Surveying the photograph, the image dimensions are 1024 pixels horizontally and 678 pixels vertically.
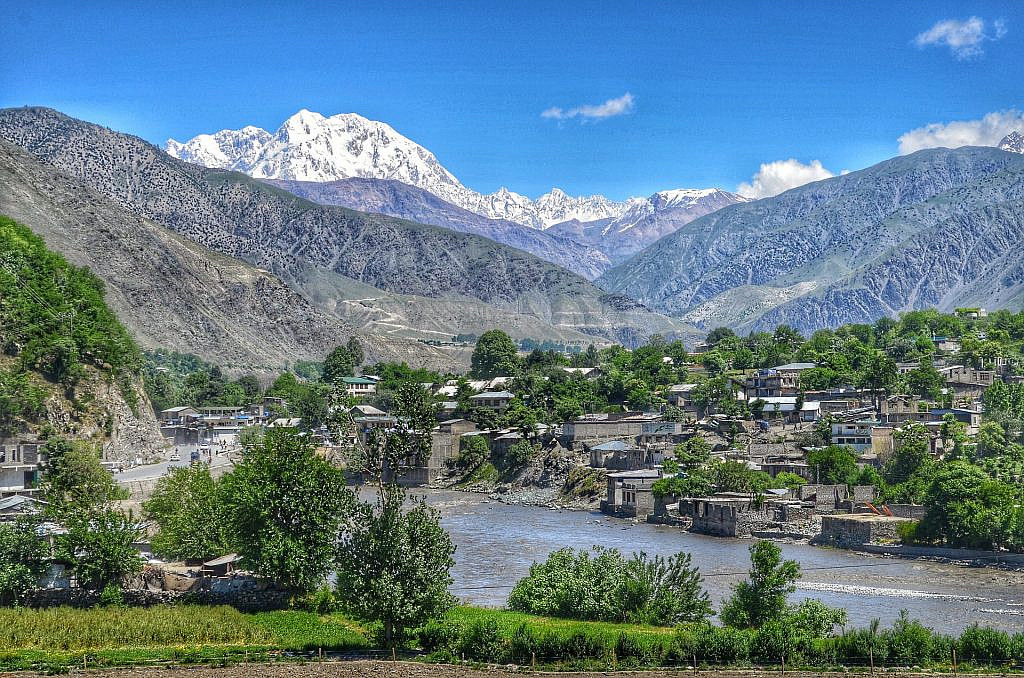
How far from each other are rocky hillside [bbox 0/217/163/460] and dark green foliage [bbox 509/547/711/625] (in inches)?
1896

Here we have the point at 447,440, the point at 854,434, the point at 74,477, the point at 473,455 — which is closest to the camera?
the point at 74,477

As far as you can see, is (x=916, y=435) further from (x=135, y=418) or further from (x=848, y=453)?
(x=135, y=418)

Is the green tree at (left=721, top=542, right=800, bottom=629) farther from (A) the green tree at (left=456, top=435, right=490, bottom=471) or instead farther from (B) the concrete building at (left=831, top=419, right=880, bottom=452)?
(A) the green tree at (left=456, top=435, right=490, bottom=471)

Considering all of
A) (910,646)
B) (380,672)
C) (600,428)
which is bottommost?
(380,672)

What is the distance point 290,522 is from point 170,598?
5.21 m

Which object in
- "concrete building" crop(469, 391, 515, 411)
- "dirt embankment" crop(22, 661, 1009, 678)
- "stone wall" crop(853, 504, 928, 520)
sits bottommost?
"dirt embankment" crop(22, 661, 1009, 678)

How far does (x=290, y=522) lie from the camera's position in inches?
1844

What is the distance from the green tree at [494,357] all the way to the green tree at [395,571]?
110m

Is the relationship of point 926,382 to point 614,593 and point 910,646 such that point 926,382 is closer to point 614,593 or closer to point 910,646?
point 614,593

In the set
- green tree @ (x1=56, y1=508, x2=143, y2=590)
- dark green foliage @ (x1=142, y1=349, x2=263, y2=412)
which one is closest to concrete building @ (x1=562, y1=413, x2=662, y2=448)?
dark green foliage @ (x1=142, y1=349, x2=263, y2=412)

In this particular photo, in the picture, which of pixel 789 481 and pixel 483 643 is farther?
pixel 789 481

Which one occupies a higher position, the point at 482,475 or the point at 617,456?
the point at 617,456

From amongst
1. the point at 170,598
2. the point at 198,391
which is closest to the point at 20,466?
the point at 170,598

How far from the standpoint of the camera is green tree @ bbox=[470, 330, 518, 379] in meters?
153
